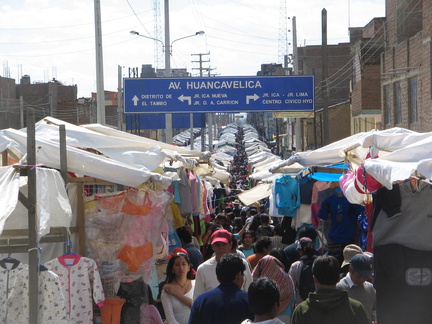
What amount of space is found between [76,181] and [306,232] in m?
4.00

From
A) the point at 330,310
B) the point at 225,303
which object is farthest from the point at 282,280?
the point at 330,310

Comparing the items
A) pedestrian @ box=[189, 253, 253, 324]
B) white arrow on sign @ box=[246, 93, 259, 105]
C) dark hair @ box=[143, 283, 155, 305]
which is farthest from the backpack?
white arrow on sign @ box=[246, 93, 259, 105]

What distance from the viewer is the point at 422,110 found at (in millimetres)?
21453

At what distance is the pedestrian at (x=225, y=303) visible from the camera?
21.1 ft

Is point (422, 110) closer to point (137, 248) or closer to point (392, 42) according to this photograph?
point (392, 42)

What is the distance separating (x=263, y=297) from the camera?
18.2ft

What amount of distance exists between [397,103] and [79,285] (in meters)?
19.6

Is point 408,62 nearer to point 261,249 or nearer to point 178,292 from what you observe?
point 261,249

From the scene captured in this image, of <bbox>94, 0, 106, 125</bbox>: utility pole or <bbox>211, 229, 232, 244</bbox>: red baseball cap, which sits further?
<bbox>94, 0, 106, 125</bbox>: utility pole

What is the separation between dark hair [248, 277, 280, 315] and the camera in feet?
18.2

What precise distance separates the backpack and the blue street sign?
1488 cm

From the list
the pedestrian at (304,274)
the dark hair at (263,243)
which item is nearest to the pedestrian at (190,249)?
the dark hair at (263,243)

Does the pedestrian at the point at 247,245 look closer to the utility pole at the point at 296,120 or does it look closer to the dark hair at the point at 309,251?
the dark hair at the point at 309,251

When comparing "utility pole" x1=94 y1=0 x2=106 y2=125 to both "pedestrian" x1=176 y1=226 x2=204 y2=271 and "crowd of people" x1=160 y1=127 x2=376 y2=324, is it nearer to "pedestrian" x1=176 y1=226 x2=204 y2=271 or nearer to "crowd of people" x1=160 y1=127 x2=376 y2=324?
"pedestrian" x1=176 y1=226 x2=204 y2=271
